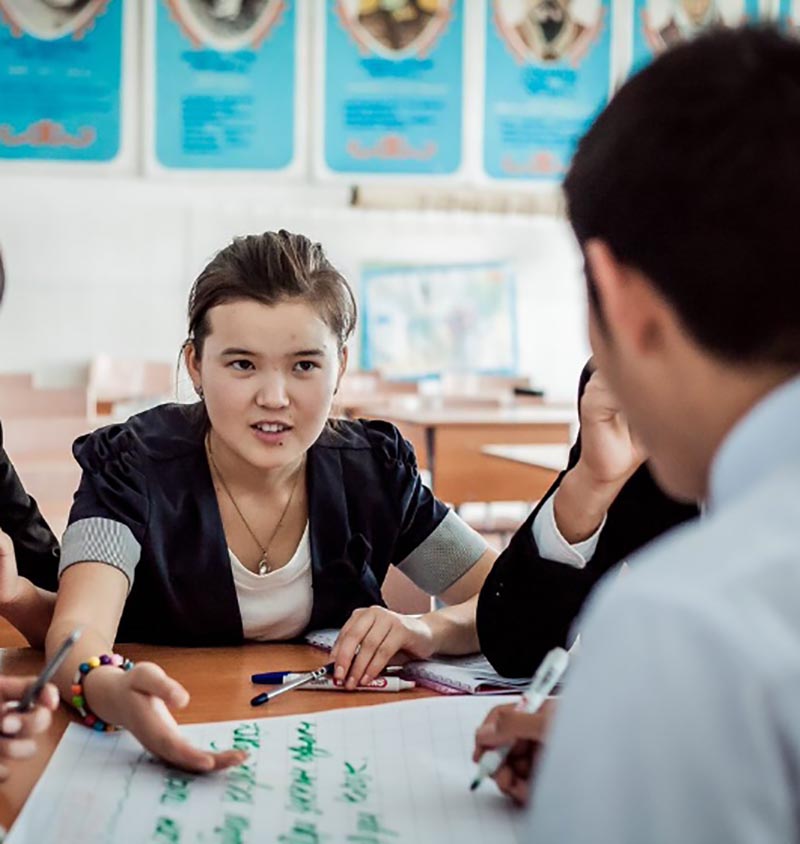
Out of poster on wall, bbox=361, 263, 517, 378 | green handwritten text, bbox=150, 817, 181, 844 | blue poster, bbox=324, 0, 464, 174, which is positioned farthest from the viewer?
poster on wall, bbox=361, 263, 517, 378

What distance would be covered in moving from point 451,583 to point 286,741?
63 cm

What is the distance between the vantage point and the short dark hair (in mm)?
522

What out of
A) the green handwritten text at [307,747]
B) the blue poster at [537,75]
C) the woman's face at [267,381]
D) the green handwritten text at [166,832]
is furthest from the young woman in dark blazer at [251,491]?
the blue poster at [537,75]

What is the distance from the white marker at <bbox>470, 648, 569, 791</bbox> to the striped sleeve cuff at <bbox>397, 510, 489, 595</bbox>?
0.65m

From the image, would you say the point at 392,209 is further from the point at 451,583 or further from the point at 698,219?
the point at 698,219

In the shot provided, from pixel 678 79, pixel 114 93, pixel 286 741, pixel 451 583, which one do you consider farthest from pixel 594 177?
pixel 114 93

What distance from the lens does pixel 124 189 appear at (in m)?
6.43

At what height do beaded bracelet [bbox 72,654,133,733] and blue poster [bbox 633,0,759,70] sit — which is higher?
blue poster [bbox 633,0,759,70]

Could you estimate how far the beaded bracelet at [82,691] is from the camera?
1008 millimetres

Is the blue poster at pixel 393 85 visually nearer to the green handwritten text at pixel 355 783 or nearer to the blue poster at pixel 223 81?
the blue poster at pixel 223 81

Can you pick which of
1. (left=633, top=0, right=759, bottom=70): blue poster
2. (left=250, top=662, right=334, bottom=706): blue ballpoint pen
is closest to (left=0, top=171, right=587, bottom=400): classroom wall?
(left=633, top=0, right=759, bottom=70): blue poster

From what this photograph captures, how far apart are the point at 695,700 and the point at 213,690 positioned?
802mm

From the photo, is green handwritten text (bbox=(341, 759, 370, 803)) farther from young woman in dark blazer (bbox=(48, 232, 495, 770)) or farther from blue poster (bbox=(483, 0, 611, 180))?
blue poster (bbox=(483, 0, 611, 180))

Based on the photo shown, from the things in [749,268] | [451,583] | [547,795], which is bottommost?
[451,583]
